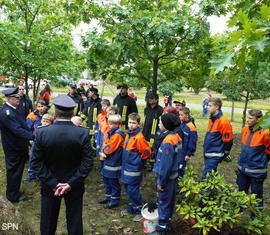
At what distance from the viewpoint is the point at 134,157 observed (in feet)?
14.7

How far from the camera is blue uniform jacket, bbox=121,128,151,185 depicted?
4504mm

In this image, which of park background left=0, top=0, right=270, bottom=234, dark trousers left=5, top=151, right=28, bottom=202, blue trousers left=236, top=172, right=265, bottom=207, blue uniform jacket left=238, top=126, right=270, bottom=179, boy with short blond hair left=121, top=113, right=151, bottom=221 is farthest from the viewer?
dark trousers left=5, top=151, right=28, bottom=202

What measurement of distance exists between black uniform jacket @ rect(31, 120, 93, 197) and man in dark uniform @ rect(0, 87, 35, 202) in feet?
5.76

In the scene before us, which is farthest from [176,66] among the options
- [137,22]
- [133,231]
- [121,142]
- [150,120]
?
[133,231]

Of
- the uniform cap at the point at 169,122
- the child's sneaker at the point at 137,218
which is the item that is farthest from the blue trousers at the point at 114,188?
the uniform cap at the point at 169,122

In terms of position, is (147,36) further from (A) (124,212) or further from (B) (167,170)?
(A) (124,212)

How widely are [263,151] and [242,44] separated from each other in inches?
109

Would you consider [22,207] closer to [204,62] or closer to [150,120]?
[150,120]

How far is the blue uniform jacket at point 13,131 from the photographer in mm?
4598

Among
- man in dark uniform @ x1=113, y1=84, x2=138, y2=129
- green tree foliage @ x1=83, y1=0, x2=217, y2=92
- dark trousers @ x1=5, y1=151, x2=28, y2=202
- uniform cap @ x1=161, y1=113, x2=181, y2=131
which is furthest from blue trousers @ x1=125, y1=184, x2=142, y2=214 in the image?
man in dark uniform @ x1=113, y1=84, x2=138, y2=129

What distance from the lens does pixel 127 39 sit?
5.48m

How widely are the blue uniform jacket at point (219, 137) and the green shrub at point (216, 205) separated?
1104 mm

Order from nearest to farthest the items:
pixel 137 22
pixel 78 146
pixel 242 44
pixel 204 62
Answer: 1. pixel 242 44
2. pixel 78 146
3. pixel 137 22
4. pixel 204 62

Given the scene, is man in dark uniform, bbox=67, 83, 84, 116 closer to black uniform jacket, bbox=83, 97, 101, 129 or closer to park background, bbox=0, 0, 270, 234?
park background, bbox=0, 0, 270, 234
